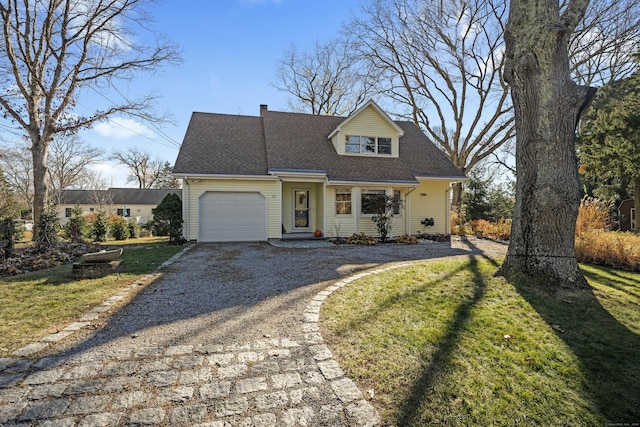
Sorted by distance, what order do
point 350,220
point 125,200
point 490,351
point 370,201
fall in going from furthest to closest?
point 125,200
point 370,201
point 350,220
point 490,351

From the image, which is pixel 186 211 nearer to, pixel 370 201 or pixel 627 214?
pixel 370 201

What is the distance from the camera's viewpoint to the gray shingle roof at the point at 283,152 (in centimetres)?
1266

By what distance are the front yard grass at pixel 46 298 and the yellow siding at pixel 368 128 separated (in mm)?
9923

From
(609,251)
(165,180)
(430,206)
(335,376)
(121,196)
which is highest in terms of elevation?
(165,180)

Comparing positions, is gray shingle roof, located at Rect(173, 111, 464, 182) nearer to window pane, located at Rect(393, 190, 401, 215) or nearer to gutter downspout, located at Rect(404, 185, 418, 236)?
window pane, located at Rect(393, 190, 401, 215)

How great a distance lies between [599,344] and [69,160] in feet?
143

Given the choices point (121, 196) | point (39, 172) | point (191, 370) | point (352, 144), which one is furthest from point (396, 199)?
point (121, 196)

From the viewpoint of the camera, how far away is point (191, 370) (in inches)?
106

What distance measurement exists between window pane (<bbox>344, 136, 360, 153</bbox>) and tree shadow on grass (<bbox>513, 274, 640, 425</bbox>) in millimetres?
10662

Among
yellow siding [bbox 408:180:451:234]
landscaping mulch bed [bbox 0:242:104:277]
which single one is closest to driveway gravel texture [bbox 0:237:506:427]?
landscaping mulch bed [bbox 0:242:104:277]

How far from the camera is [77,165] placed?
34.6 m

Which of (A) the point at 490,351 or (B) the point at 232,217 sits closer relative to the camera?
(A) the point at 490,351

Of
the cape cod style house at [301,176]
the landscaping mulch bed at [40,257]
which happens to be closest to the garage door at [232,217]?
the cape cod style house at [301,176]

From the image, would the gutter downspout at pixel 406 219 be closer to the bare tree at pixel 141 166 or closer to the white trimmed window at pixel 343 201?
the white trimmed window at pixel 343 201
